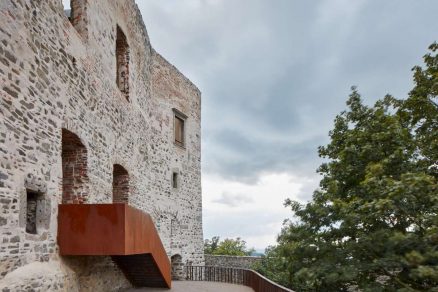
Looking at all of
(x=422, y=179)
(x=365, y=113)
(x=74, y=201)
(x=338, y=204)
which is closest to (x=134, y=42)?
(x=74, y=201)

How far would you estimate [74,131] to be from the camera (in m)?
7.83

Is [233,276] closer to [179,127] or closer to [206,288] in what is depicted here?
[206,288]

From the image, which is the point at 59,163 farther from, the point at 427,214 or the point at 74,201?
the point at 427,214

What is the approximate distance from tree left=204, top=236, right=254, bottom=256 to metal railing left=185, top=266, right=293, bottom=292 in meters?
8.72

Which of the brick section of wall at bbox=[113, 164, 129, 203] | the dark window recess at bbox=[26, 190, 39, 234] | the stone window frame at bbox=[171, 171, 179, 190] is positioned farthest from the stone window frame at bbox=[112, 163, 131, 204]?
the dark window recess at bbox=[26, 190, 39, 234]

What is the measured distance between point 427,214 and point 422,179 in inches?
55.0

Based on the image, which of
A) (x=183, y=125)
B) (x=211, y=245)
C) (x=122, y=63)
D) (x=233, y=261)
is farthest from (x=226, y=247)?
(x=122, y=63)

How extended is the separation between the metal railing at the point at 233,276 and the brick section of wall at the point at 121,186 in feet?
13.6

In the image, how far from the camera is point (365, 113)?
10250 mm

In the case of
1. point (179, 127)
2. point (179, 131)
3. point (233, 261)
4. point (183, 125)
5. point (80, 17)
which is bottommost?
point (233, 261)

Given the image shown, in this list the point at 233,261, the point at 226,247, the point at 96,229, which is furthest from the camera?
the point at 226,247

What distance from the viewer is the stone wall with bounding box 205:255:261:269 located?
60.8ft

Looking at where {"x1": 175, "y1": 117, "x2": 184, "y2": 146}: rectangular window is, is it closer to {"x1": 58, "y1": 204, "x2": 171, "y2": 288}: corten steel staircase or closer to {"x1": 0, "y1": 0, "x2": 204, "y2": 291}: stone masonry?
{"x1": 0, "y1": 0, "x2": 204, "y2": 291}: stone masonry

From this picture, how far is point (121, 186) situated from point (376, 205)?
6880 millimetres
